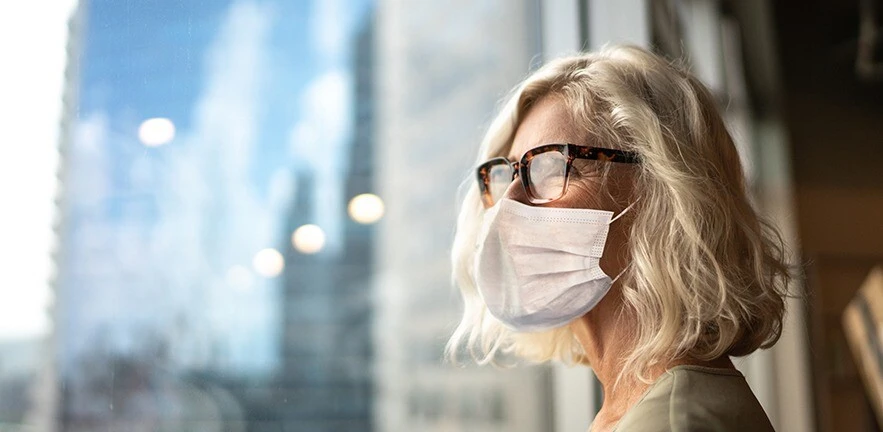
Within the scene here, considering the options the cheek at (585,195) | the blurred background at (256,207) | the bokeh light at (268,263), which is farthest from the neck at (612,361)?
the bokeh light at (268,263)

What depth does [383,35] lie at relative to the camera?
1.74 meters

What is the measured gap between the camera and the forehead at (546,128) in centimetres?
130

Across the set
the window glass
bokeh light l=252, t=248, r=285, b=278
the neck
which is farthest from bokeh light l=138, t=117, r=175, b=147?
the neck

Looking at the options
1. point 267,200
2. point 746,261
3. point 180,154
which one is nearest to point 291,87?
point 267,200

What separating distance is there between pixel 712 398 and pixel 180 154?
78cm

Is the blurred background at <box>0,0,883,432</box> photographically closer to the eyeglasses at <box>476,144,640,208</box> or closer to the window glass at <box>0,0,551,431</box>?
the window glass at <box>0,0,551,431</box>

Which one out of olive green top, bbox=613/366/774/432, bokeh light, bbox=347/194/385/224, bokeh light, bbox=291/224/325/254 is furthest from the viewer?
bokeh light, bbox=347/194/385/224

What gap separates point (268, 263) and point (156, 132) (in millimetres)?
316

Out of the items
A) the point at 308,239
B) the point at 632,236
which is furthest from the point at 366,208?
the point at 632,236

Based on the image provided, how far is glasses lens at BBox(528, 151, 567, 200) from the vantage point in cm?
127

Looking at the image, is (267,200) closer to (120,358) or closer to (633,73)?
(120,358)

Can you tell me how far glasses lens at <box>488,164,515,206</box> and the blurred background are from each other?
350 millimetres

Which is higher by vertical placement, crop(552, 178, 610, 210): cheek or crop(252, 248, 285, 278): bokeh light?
crop(552, 178, 610, 210): cheek

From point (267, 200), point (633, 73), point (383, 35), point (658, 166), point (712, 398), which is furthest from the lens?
point (383, 35)
